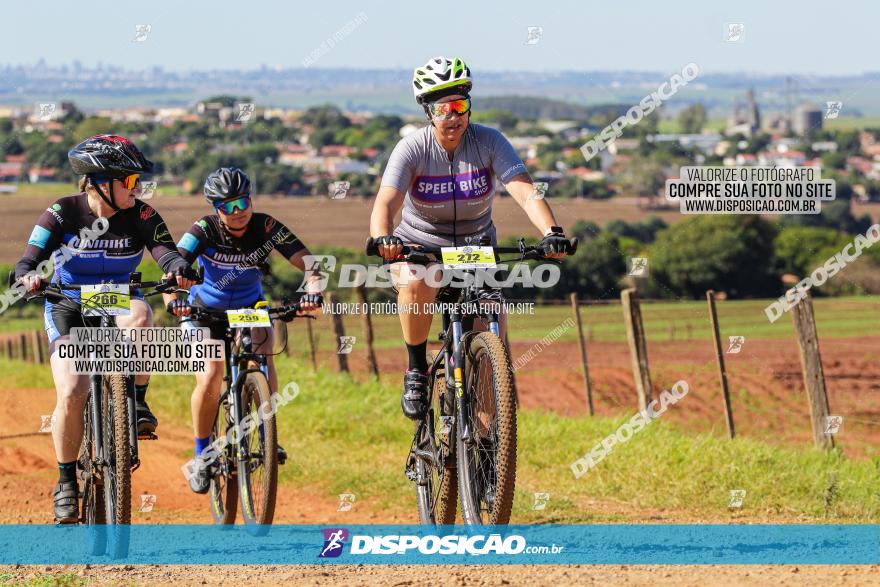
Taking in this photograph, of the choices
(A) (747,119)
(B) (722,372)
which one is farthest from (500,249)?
(A) (747,119)

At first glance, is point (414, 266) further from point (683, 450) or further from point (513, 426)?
point (683, 450)

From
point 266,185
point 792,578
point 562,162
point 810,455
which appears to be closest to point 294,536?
point 792,578

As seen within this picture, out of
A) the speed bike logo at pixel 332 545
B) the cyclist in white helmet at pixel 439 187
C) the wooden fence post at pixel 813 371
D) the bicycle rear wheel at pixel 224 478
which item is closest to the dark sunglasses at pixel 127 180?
the cyclist in white helmet at pixel 439 187

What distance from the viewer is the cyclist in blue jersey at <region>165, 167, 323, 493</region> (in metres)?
8.42

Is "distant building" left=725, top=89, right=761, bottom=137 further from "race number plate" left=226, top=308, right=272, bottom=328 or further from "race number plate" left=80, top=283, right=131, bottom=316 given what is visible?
"race number plate" left=80, top=283, right=131, bottom=316

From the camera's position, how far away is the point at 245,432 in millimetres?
8656

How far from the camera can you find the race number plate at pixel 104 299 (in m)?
7.52

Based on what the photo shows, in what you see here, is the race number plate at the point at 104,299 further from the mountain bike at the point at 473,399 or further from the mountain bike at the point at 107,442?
the mountain bike at the point at 473,399

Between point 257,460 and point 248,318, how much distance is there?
1.00m

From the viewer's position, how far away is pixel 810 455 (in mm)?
11555

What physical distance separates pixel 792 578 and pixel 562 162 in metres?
84.4

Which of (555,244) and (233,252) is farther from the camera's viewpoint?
(233,252)

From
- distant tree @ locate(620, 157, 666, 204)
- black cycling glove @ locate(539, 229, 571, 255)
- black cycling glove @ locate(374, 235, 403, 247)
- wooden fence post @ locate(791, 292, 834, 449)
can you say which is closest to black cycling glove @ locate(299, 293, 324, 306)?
black cycling glove @ locate(374, 235, 403, 247)

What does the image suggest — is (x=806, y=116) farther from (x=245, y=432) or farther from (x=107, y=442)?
(x=107, y=442)
